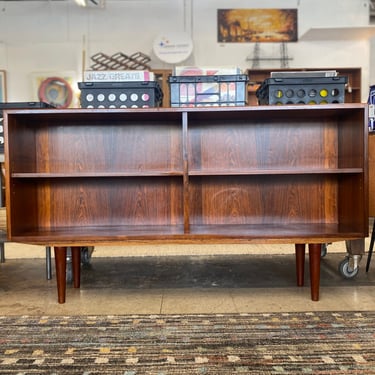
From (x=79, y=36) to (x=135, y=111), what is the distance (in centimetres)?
457

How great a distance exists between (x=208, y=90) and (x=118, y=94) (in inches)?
19.0

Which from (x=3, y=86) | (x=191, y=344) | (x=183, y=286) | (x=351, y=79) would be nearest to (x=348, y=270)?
(x=183, y=286)

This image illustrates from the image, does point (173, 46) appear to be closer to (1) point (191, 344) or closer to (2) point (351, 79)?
(2) point (351, 79)

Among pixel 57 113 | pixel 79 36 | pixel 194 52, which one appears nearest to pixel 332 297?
pixel 57 113

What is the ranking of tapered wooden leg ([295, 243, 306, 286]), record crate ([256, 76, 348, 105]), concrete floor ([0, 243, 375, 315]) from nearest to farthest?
concrete floor ([0, 243, 375, 315])
record crate ([256, 76, 348, 105])
tapered wooden leg ([295, 243, 306, 286])

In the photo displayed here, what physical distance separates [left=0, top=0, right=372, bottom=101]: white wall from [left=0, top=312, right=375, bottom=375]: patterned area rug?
4.77m

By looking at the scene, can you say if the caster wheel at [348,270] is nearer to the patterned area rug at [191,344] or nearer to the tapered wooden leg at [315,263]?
the tapered wooden leg at [315,263]

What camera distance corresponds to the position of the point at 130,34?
19.2ft

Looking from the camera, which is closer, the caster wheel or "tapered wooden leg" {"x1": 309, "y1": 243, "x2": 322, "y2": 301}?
"tapered wooden leg" {"x1": 309, "y1": 243, "x2": 322, "y2": 301}

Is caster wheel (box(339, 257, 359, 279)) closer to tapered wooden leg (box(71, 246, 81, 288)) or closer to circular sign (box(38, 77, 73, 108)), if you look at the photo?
tapered wooden leg (box(71, 246, 81, 288))

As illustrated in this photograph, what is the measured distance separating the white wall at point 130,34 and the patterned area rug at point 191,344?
15.7 ft

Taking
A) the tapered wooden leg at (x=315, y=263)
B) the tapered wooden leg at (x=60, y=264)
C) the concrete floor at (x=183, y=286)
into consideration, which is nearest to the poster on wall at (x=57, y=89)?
the concrete floor at (x=183, y=286)

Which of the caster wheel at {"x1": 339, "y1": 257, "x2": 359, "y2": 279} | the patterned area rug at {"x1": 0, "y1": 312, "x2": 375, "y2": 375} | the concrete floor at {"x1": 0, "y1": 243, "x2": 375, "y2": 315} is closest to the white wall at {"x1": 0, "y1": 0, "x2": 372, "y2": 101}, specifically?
the concrete floor at {"x1": 0, "y1": 243, "x2": 375, "y2": 315}

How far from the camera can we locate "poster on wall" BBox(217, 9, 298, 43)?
5.79m
